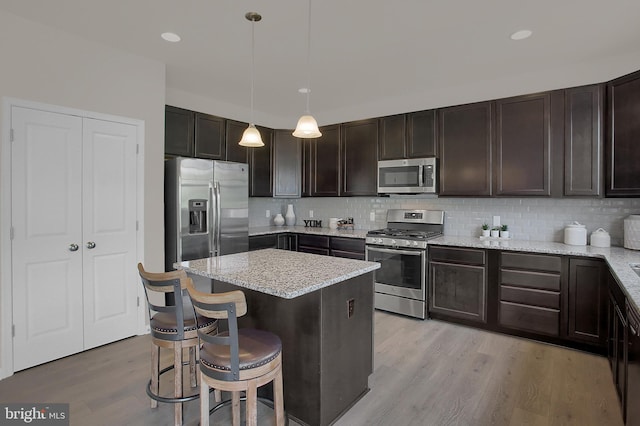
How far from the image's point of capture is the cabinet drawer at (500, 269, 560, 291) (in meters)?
3.15

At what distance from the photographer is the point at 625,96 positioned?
2977mm

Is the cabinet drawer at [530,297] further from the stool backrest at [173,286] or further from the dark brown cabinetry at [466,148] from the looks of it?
the stool backrest at [173,286]

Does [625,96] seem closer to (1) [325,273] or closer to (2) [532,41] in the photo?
(2) [532,41]

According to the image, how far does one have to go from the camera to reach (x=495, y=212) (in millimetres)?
4062

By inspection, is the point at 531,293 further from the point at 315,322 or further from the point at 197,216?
the point at 197,216

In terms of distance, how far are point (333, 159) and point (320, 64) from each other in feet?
5.74

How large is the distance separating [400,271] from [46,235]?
3.51 metres

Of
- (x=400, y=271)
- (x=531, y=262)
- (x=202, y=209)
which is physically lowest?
(x=400, y=271)

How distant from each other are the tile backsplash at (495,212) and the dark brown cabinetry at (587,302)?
734 millimetres

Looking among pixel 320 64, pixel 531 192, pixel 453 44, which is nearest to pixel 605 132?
pixel 531 192

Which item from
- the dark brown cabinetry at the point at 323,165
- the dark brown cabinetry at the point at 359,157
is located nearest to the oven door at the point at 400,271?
the dark brown cabinetry at the point at 359,157

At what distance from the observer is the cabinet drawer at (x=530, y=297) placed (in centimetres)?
317

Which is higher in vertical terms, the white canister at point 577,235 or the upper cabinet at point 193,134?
the upper cabinet at point 193,134

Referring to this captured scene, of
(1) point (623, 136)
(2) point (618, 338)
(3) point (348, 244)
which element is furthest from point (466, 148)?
(2) point (618, 338)
